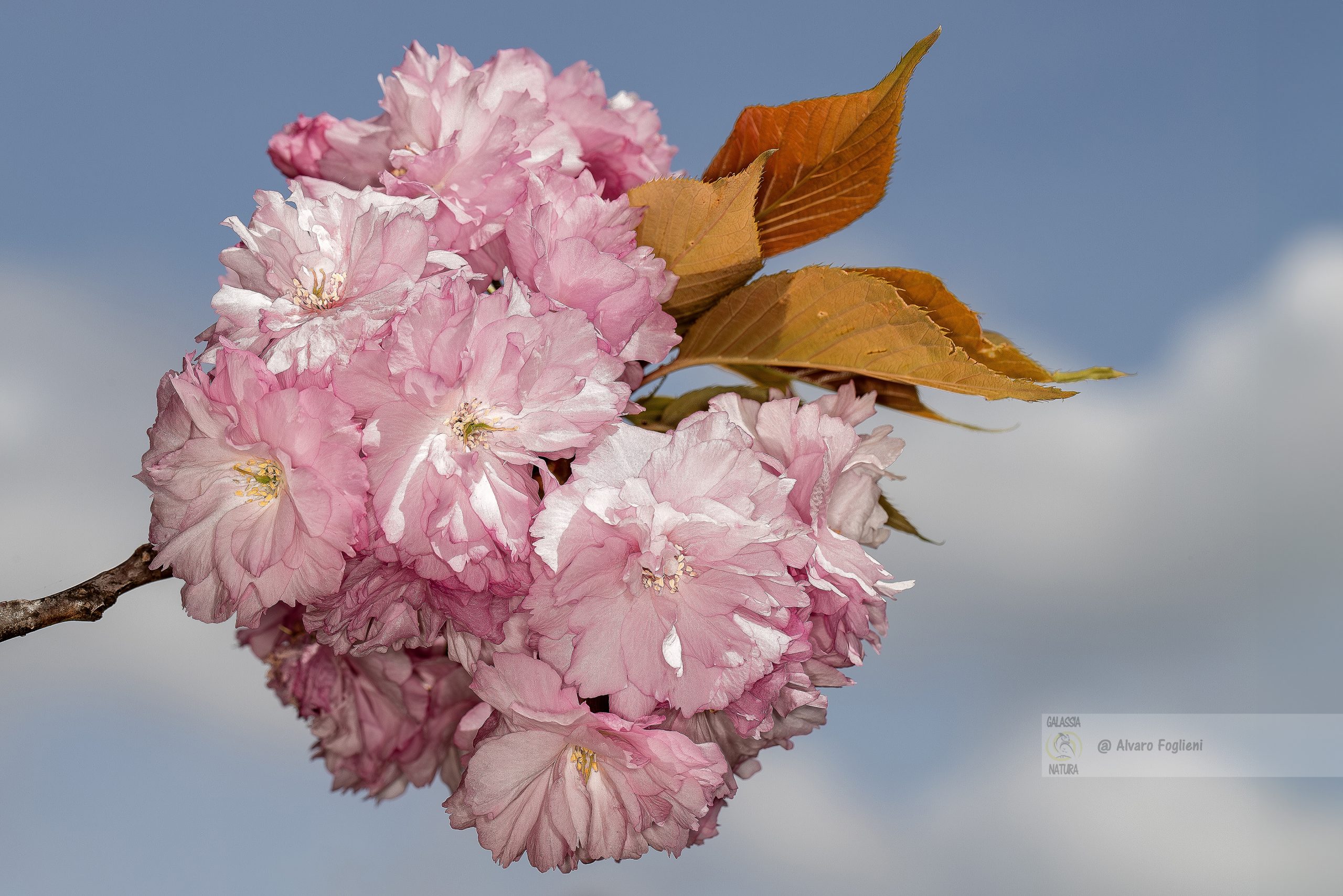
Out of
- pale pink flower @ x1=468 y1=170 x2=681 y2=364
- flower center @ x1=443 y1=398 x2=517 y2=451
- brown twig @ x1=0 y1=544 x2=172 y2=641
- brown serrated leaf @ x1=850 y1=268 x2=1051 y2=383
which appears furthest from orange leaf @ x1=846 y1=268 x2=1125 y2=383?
brown twig @ x1=0 y1=544 x2=172 y2=641

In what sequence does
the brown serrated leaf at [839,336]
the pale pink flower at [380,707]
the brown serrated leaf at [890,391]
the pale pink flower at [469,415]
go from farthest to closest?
the pale pink flower at [380,707] → the brown serrated leaf at [890,391] → the brown serrated leaf at [839,336] → the pale pink flower at [469,415]

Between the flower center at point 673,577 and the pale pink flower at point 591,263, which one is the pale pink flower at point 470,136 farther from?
the flower center at point 673,577

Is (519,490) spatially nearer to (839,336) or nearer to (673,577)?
(673,577)

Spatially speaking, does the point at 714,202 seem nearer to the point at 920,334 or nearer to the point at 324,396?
the point at 920,334

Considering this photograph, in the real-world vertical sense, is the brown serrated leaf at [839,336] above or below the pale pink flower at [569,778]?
above

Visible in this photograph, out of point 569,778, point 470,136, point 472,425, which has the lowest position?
point 569,778

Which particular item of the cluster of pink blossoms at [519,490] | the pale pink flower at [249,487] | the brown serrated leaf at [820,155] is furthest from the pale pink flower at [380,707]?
the brown serrated leaf at [820,155]

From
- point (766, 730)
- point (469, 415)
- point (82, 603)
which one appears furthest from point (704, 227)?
point (82, 603)

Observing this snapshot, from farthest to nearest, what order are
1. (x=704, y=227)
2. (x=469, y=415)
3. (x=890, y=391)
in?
(x=890, y=391)
(x=704, y=227)
(x=469, y=415)
